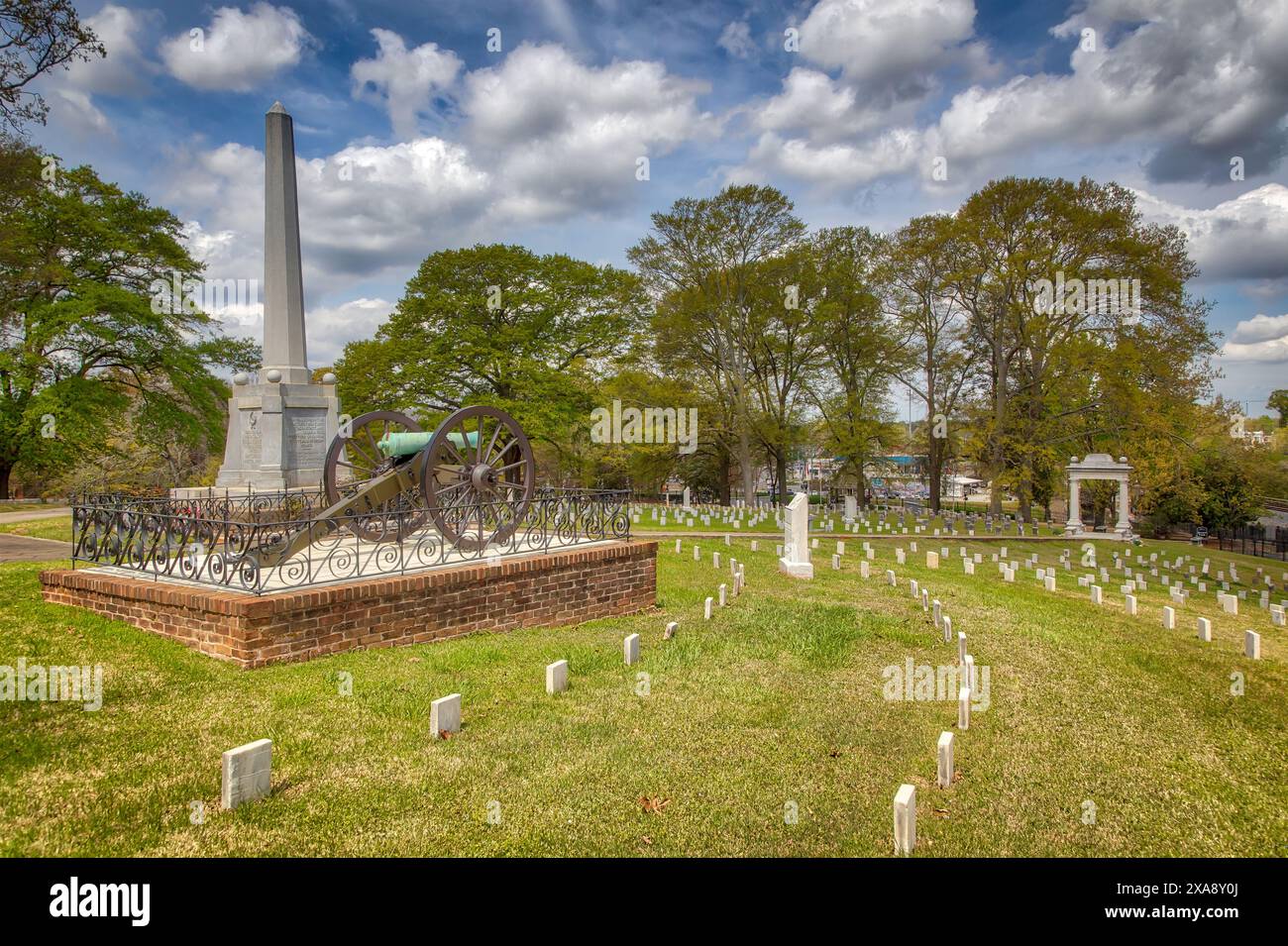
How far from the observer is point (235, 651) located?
18.9 ft

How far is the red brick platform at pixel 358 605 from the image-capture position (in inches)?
231

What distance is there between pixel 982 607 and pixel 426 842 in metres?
10.1

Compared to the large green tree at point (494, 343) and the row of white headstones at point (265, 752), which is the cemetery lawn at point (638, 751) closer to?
the row of white headstones at point (265, 752)

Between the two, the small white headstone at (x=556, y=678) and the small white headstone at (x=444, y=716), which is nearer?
the small white headstone at (x=444, y=716)

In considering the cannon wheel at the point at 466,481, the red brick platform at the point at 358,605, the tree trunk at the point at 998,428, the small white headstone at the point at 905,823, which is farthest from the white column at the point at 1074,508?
the small white headstone at the point at 905,823

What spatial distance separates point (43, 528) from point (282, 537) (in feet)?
37.2

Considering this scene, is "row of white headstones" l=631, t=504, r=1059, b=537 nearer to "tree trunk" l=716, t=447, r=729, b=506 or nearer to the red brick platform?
"tree trunk" l=716, t=447, r=729, b=506

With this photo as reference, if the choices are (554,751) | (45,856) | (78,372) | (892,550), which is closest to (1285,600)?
(892,550)

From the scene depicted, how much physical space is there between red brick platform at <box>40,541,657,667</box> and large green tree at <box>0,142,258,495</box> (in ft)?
56.8

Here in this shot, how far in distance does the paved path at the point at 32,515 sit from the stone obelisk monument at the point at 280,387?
11366 millimetres

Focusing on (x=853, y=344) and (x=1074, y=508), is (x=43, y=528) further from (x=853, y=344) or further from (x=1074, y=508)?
(x=1074, y=508)

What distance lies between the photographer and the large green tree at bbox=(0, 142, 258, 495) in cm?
2000

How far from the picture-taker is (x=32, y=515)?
18719 mm

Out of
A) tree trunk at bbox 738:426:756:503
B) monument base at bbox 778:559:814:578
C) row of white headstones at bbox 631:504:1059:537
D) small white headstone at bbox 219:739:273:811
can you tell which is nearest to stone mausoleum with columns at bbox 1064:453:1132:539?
row of white headstones at bbox 631:504:1059:537
